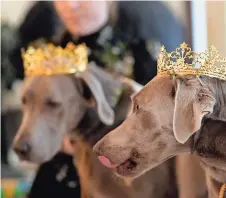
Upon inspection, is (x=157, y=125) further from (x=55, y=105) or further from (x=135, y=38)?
(x=135, y=38)

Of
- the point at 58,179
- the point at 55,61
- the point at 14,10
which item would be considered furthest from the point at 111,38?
the point at 14,10

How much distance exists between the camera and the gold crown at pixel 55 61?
1.11 meters

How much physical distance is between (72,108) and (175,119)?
16.8 inches

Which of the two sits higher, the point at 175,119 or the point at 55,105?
the point at 175,119

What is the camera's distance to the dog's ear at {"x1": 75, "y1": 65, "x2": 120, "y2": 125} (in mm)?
1057

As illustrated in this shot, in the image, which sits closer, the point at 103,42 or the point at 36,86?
the point at 36,86

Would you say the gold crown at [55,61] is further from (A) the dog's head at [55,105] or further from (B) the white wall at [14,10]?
(B) the white wall at [14,10]

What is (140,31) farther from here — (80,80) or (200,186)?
(200,186)

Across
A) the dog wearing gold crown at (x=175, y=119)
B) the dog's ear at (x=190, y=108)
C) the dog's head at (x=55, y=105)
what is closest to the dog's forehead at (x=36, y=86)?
the dog's head at (x=55, y=105)

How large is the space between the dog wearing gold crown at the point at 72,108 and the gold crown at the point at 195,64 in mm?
287

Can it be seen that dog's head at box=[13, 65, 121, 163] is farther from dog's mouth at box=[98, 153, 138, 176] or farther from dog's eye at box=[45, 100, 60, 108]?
dog's mouth at box=[98, 153, 138, 176]

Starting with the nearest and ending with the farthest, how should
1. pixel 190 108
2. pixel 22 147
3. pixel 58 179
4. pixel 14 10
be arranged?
pixel 190 108 → pixel 22 147 → pixel 58 179 → pixel 14 10

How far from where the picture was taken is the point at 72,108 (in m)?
1.10

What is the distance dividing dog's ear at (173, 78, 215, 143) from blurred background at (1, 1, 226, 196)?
0.20 metres
